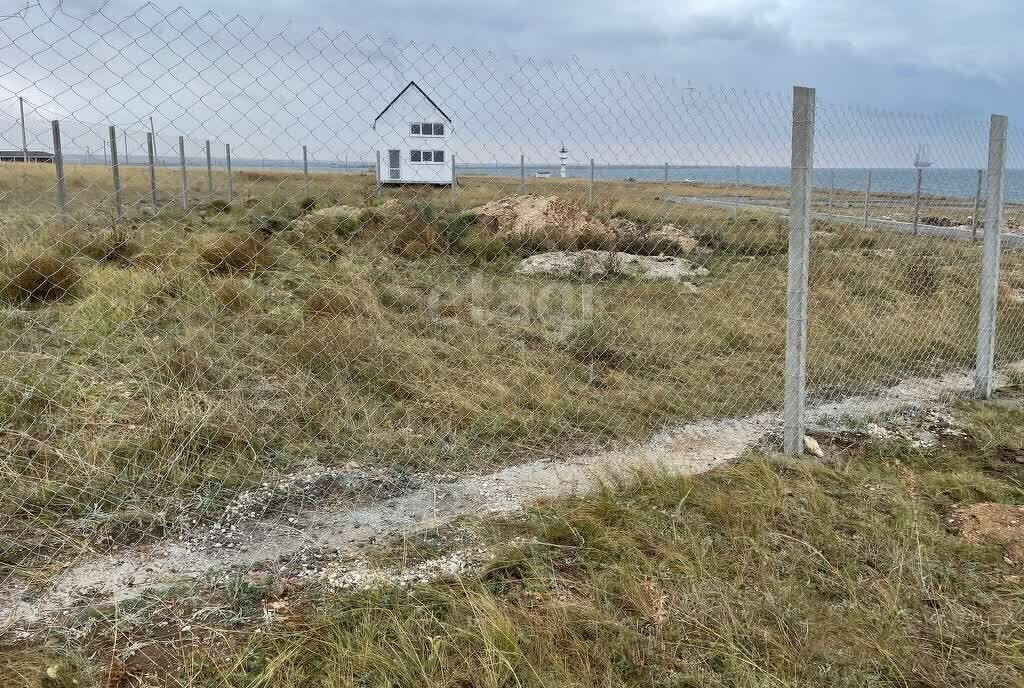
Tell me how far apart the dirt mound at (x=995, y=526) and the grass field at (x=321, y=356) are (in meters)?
1.84

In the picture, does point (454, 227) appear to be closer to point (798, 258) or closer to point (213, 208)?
point (213, 208)

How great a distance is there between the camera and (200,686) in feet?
7.20

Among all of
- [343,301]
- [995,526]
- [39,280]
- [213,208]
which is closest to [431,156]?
[213,208]

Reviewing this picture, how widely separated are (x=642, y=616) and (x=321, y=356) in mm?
3193

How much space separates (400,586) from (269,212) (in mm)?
9868

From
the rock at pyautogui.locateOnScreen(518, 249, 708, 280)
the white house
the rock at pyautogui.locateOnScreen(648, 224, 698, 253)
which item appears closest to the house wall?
the white house

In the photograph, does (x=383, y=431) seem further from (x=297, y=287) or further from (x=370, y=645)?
(x=297, y=287)

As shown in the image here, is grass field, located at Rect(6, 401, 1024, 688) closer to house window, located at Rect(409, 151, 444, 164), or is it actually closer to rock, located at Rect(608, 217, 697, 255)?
house window, located at Rect(409, 151, 444, 164)

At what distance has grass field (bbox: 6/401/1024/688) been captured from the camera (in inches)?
88.3

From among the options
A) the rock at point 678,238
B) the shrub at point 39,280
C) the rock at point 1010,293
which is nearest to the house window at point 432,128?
the shrub at point 39,280

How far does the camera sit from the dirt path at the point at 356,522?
109 inches

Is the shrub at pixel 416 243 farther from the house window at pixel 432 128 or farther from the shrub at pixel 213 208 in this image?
the shrub at pixel 213 208

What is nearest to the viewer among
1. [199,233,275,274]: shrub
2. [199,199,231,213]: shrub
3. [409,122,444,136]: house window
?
[409,122,444,136]: house window

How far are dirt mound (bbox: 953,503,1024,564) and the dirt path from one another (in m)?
1.26
